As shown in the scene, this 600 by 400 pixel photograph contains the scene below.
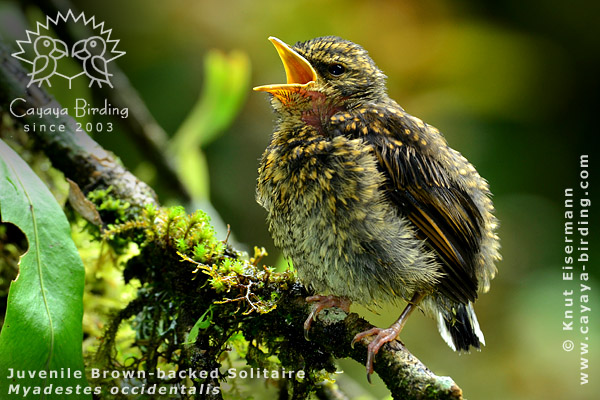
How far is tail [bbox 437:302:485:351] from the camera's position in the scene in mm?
2316

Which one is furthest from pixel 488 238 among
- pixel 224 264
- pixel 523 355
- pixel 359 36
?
pixel 359 36

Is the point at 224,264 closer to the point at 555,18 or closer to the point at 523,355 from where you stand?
the point at 523,355

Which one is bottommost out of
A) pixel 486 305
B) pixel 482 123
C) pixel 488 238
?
pixel 488 238

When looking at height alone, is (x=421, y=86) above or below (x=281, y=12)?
below

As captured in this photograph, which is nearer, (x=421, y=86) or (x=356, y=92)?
(x=356, y=92)

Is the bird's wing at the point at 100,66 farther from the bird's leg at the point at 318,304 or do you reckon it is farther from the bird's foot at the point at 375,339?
the bird's foot at the point at 375,339

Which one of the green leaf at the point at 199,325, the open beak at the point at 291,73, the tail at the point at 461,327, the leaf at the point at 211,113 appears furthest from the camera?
the leaf at the point at 211,113

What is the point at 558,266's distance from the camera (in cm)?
425

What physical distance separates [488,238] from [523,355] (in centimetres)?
207

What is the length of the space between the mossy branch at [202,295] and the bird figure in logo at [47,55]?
1.64 feet

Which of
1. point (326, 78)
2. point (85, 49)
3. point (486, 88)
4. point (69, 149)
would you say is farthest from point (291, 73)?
point (486, 88)

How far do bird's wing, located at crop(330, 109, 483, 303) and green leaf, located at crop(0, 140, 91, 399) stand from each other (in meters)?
0.99

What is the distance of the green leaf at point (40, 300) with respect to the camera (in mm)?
1594

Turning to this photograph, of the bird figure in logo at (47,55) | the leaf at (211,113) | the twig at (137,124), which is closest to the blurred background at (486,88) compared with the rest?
the leaf at (211,113)
